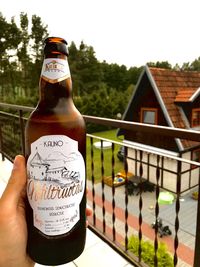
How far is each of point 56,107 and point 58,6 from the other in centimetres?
524

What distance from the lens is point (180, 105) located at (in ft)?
34.7

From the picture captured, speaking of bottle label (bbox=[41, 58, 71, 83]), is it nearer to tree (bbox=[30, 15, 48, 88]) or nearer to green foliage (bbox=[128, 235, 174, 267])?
green foliage (bbox=[128, 235, 174, 267])

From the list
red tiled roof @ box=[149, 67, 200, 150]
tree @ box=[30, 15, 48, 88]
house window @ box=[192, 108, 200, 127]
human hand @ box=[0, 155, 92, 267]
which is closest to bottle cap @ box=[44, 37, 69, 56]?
human hand @ box=[0, 155, 92, 267]

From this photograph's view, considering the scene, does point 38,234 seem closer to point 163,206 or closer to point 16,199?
point 16,199

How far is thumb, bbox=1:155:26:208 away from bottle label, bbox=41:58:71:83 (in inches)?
14.3

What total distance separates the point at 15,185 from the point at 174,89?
433 inches

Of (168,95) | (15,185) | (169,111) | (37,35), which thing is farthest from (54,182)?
(37,35)

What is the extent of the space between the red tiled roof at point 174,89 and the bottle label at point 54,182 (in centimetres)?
963

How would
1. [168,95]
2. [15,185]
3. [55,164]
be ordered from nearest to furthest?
[55,164]
[15,185]
[168,95]

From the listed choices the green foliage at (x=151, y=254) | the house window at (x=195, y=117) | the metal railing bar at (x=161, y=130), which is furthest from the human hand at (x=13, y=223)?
the house window at (x=195, y=117)

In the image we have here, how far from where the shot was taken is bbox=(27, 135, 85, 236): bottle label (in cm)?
76

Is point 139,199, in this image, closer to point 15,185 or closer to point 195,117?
point 15,185

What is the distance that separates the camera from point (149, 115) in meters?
11.3

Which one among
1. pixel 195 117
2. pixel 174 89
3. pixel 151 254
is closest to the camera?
pixel 151 254
